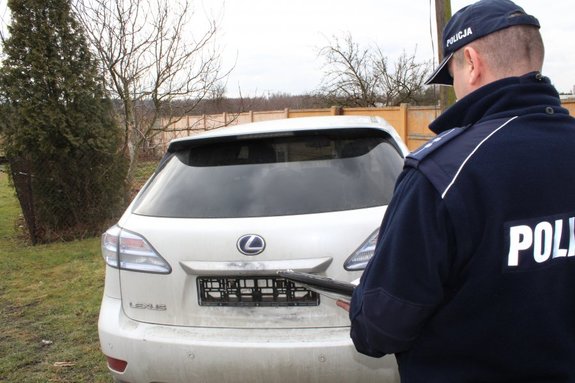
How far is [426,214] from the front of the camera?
119cm

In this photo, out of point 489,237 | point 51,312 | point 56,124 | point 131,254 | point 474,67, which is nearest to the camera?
point 489,237

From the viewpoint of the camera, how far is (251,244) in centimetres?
230

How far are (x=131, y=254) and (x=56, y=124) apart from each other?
5.85 m

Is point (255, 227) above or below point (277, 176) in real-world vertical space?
below

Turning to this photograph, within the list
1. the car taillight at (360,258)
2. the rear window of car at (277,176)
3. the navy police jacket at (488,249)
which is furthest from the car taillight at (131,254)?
the navy police jacket at (488,249)

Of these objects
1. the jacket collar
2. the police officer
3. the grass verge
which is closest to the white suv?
the police officer

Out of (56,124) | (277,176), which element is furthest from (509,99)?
(56,124)

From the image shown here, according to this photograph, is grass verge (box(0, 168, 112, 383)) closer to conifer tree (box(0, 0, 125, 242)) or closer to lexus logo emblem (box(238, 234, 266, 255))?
conifer tree (box(0, 0, 125, 242))

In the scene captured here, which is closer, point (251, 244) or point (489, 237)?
point (489, 237)

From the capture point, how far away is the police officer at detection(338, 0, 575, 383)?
1178 millimetres

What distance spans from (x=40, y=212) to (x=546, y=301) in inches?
318

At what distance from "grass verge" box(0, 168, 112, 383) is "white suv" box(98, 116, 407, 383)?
127 cm

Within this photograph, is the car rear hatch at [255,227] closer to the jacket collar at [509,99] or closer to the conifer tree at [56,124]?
the jacket collar at [509,99]

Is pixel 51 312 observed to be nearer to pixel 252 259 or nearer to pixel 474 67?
pixel 252 259
